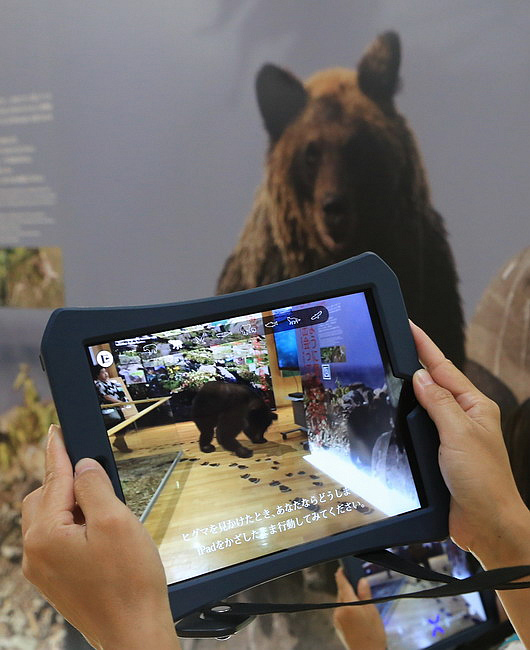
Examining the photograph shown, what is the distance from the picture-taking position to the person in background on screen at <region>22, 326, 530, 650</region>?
0.52 metres

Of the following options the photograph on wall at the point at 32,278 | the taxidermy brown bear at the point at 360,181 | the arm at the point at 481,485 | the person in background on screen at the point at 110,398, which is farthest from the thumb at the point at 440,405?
the photograph on wall at the point at 32,278

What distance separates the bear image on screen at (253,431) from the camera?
2.07 feet

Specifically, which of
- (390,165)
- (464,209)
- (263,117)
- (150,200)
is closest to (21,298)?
(150,200)

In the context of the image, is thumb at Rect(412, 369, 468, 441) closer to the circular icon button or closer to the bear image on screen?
the bear image on screen

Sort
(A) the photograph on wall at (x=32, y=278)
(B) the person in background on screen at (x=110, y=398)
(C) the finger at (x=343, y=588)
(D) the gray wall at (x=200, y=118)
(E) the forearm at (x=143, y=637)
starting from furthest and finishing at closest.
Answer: (A) the photograph on wall at (x=32, y=278), (C) the finger at (x=343, y=588), (D) the gray wall at (x=200, y=118), (B) the person in background on screen at (x=110, y=398), (E) the forearm at (x=143, y=637)

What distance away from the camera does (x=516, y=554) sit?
26.1 inches

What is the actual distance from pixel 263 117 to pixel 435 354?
3.27 ft

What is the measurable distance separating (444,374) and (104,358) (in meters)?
0.40

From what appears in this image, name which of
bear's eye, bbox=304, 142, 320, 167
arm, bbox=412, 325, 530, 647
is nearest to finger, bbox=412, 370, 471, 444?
arm, bbox=412, 325, 530, 647

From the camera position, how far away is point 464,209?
143cm

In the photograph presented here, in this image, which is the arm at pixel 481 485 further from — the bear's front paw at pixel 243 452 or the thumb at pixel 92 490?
the thumb at pixel 92 490

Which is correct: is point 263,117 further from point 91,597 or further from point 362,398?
point 91,597

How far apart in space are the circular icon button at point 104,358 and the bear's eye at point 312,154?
1011 mm

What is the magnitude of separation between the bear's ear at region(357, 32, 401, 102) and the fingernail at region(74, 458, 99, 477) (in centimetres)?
118
